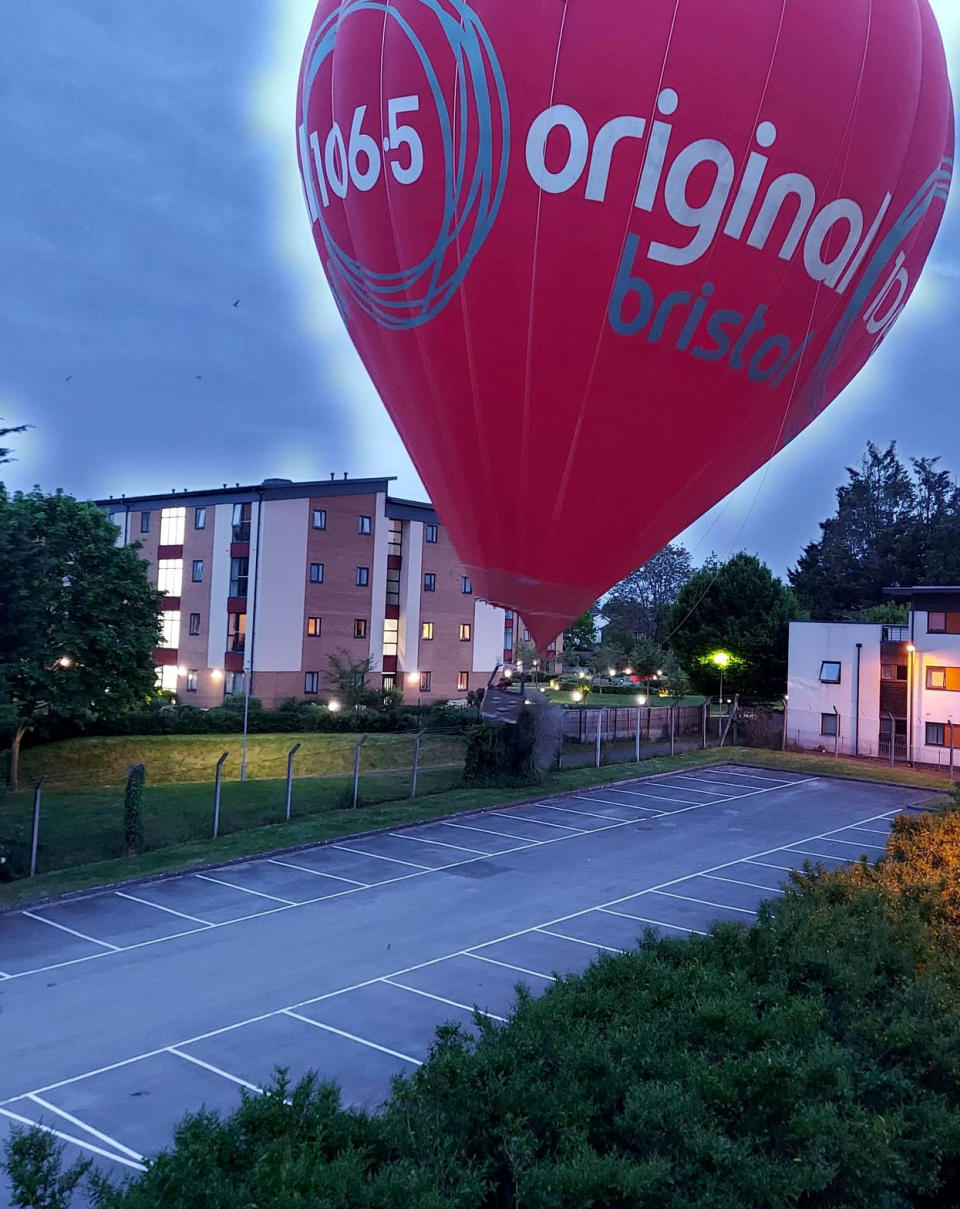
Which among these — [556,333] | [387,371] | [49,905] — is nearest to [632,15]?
[556,333]

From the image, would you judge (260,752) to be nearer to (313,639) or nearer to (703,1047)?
(313,639)

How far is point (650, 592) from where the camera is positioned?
93875 millimetres

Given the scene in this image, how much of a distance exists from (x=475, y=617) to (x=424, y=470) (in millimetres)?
44922

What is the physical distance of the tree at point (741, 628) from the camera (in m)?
52.4

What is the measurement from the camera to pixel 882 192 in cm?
1212

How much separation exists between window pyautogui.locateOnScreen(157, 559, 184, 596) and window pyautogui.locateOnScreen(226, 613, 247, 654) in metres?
4.76

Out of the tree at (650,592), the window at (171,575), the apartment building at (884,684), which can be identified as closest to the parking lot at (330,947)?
the apartment building at (884,684)

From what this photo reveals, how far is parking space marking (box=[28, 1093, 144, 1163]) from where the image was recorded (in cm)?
956

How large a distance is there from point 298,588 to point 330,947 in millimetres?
34571

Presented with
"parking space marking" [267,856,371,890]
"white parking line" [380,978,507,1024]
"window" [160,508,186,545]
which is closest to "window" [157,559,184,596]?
"window" [160,508,186,545]

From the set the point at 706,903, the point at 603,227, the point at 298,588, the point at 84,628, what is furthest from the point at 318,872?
the point at 298,588

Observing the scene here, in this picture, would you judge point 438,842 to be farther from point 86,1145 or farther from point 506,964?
point 86,1145

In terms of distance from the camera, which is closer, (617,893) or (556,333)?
(556,333)

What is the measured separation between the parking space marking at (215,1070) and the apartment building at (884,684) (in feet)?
113
